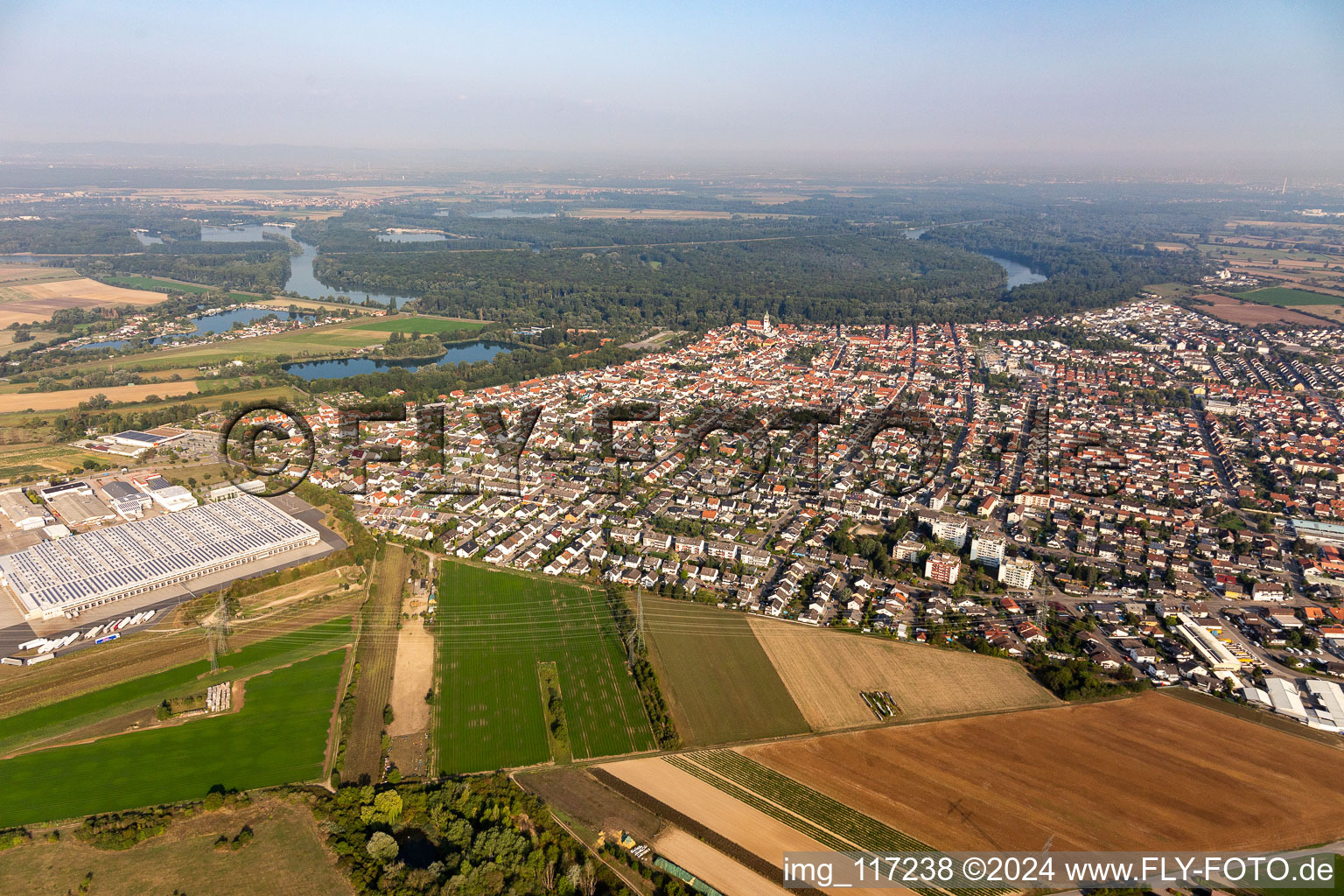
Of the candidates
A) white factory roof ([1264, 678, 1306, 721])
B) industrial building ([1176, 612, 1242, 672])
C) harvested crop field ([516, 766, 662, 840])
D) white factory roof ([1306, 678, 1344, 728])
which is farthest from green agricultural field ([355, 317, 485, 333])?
white factory roof ([1306, 678, 1344, 728])

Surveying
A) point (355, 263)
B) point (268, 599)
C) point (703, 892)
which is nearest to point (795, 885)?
point (703, 892)

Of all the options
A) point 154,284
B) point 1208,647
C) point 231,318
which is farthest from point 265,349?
point 1208,647

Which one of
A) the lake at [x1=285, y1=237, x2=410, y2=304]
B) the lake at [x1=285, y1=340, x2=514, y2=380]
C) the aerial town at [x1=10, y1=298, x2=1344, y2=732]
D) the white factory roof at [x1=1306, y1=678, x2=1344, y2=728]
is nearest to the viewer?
the white factory roof at [x1=1306, y1=678, x2=1344, y2=728]

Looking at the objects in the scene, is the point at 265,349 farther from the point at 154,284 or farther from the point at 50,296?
the point at 154,284

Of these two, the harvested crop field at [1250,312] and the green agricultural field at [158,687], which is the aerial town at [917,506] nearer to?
the green agricultural field at [158,687]

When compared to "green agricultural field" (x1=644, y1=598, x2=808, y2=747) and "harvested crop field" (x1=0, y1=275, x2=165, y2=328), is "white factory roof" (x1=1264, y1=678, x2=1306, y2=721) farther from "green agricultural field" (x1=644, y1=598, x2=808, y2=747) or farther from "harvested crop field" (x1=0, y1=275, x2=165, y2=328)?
"harvested crop field" (x1=0, y1=275, x2=165, y2=328)

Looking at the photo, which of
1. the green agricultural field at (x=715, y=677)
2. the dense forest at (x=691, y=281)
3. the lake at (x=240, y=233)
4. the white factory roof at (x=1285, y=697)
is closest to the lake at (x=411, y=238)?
the dense forest at (x=691, y=281)
